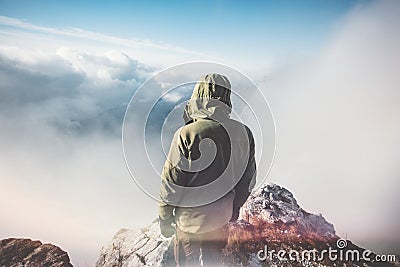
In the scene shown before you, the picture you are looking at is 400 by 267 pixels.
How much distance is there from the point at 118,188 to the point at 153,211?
1079mm

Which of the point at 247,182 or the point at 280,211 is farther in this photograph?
the point at 280,211

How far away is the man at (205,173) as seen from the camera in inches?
99.6

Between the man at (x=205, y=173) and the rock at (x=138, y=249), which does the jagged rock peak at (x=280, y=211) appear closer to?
the rock at (x=138, y=249)

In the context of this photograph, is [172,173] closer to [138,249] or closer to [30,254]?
[138,249]

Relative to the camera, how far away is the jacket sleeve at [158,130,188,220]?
251 cm

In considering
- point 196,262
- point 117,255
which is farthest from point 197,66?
point 117,255

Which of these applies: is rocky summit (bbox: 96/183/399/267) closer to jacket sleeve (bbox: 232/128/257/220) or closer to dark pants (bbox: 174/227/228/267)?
dark pants (bbox: 174/227/228/267)

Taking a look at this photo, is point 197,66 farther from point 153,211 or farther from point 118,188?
point 118,188

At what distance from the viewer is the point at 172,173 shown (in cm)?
256

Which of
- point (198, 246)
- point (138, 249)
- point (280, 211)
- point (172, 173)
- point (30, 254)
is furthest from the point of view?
point (280, 211)

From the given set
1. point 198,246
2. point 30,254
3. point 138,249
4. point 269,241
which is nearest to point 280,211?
point 269,241

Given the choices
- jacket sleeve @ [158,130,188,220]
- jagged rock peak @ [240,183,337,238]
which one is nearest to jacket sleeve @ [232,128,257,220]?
jacket sleeve @ [158,130,188,220]

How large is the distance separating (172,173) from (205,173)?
8.7 inches

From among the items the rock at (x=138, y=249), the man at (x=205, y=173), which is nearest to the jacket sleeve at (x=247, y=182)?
the man at (x=205, y=173)
